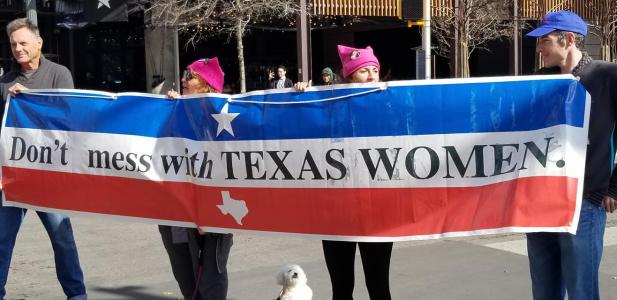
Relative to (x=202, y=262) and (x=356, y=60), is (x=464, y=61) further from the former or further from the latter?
(x=202, y=262)

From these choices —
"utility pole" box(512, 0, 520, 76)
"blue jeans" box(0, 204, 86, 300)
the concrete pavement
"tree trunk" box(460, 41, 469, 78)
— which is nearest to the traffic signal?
"tree trunk" box(460, 41, 469, 78)

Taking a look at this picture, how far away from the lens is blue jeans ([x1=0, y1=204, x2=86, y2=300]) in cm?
508

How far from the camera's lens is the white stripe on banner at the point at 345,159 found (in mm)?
3787

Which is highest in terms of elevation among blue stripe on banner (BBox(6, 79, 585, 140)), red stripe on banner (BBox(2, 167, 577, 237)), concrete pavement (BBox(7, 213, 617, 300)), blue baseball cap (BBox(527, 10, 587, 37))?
blue baseball cap (BBox(527, 10, 587, 37))

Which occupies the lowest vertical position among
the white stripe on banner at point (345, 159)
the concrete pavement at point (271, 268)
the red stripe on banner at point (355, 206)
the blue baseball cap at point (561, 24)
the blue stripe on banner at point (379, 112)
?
the concrete pavement at point (271, 268)

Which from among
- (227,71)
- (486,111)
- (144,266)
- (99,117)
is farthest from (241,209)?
(227,71)

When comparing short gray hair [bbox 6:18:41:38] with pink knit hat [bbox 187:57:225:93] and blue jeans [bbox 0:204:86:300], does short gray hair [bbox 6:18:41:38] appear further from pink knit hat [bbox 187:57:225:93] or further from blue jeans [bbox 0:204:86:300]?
pink knit hat [bbox 187:57:225:93]

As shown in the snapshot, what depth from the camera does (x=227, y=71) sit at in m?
30.9

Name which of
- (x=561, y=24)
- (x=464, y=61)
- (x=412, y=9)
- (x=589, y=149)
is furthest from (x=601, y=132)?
(x=464, y=61)

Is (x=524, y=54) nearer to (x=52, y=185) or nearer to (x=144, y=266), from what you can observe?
(x=144, y=266)

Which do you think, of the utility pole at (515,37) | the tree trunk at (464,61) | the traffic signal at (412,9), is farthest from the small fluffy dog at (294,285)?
the utility pole at (515,37)

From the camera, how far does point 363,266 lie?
4285mm

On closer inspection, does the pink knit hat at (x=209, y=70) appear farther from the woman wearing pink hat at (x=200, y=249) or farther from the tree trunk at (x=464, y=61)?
the tree trunk at (x=464, y=61)

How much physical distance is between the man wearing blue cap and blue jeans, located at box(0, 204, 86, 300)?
3.16m
